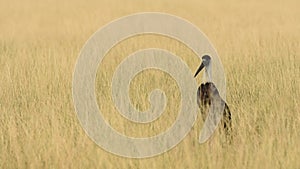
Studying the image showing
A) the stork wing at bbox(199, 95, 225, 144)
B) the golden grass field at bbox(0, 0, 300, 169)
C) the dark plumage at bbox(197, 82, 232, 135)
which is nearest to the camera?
the golden grass field at bbox(0, 0, 300, 169)

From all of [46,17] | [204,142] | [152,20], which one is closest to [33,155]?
[204,142]

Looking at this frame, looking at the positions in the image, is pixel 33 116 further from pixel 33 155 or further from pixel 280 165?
pixel 280 165

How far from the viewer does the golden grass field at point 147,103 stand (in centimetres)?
364

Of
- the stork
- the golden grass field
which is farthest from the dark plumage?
the golden grass field

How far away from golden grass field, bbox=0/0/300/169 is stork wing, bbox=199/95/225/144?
0.07m

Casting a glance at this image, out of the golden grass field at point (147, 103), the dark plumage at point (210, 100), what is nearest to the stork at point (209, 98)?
the dark plumage at point (210, 100)

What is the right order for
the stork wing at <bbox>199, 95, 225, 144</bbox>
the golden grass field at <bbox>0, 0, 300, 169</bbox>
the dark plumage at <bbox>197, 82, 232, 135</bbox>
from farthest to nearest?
the dark plumage at <bbox>197, 82, 232, 135</bbox> → the stork wing at <bbox>199, 95, 225, 144</bbox> → the golden grass field at <bbox>0, 0, 300, 169</bbox>

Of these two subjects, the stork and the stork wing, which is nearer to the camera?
the stork wing

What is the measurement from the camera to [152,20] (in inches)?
494

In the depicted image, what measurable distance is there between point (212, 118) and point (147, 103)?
1354 millimetres

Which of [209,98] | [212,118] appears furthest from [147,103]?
[212,118]

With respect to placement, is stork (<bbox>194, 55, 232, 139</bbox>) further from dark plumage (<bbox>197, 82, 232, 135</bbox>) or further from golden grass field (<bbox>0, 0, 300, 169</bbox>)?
golden grass field (<bbox>0, 0, 300, 169</bbox>)

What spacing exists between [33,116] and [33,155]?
1.01 m

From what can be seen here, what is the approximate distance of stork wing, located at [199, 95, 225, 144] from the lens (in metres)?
3.89
